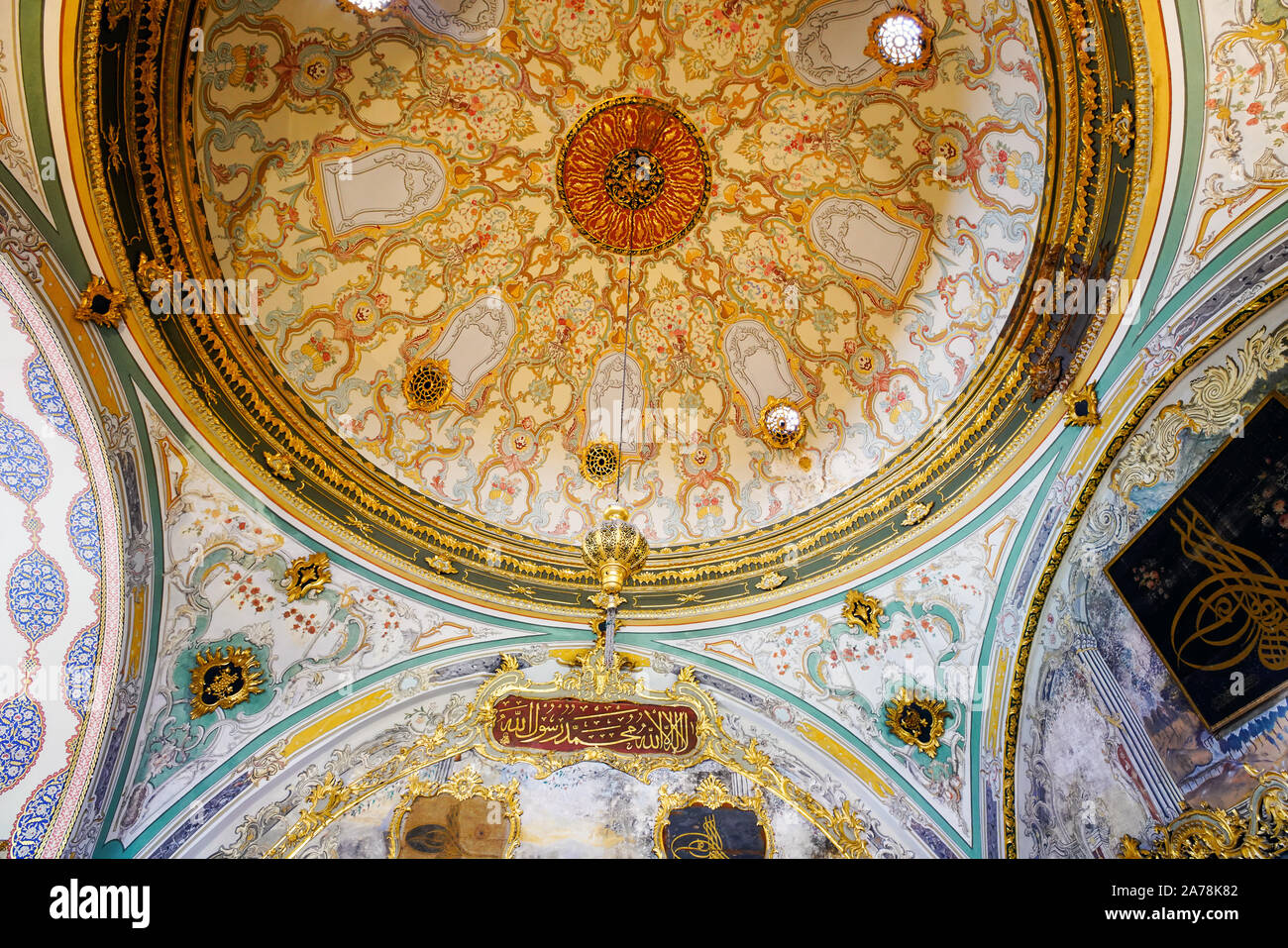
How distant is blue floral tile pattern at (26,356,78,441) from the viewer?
22.8 feet

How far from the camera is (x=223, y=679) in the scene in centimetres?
828

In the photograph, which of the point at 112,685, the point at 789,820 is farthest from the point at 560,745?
the point at 112,685

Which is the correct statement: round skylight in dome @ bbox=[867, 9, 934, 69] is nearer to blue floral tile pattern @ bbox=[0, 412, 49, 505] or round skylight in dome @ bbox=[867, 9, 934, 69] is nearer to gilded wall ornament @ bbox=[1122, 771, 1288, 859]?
gilded wall ornament @ bbox=[1122, 771, 1288, 859]

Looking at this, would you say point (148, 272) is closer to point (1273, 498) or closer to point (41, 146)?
point (41, 146)

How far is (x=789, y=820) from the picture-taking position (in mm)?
8578

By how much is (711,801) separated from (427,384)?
19.3ft

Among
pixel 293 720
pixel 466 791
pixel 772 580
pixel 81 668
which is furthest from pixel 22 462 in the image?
pixel 772 580

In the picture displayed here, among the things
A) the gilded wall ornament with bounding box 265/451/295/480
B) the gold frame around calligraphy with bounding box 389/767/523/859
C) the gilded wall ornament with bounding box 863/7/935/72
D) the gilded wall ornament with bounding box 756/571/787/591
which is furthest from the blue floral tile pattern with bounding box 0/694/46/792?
the gilded wall ornament with bounding box 863/7/935/72

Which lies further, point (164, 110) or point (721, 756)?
point (721, 756)

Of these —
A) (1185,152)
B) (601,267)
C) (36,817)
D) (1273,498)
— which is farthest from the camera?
(601,267)

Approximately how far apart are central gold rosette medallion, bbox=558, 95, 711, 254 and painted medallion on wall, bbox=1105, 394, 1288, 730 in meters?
6.46

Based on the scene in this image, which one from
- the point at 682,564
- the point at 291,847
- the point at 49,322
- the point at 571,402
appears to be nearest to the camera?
the point at 49,322
